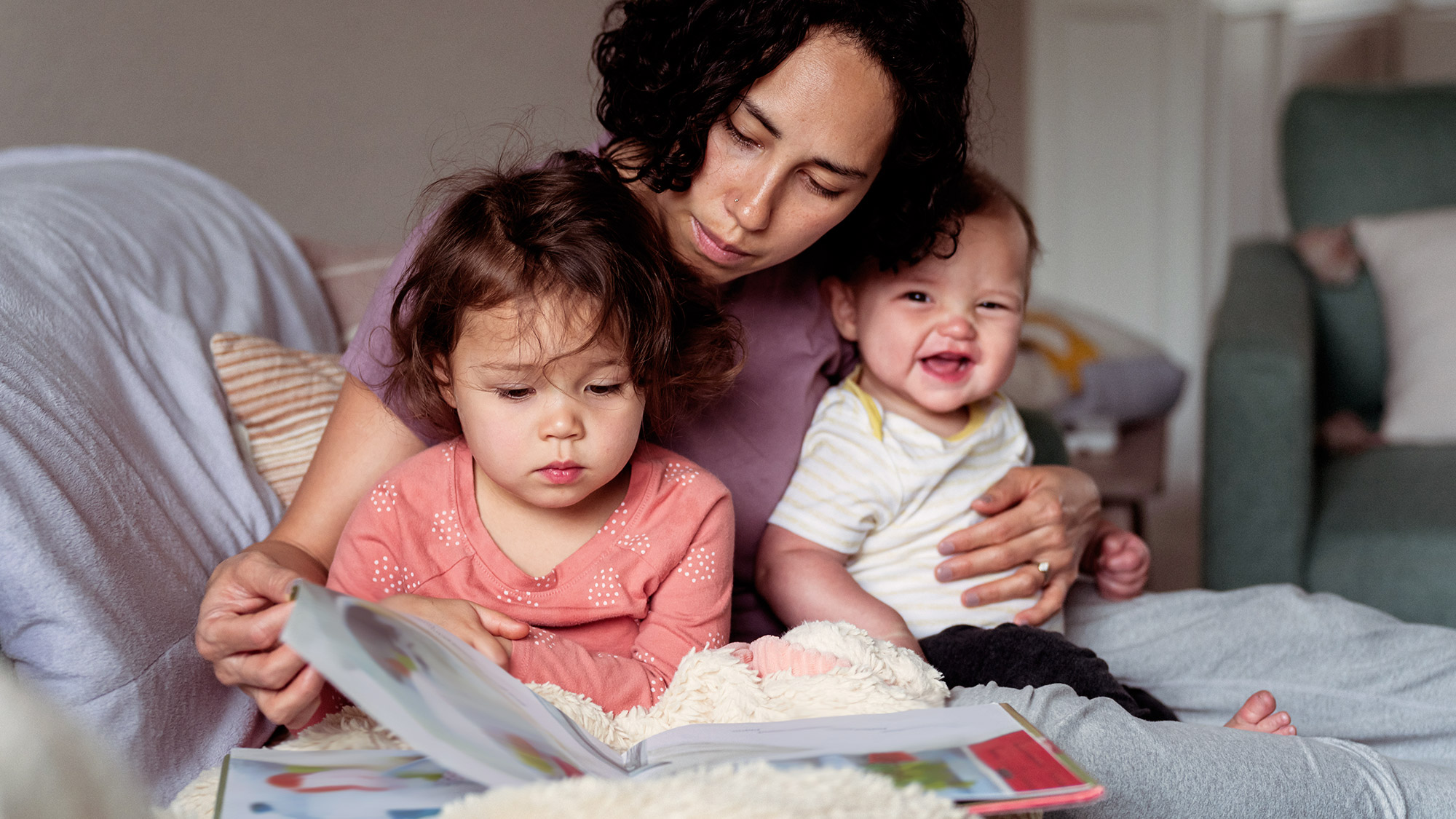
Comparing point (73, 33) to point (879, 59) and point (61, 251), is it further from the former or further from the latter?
point (879, 59)

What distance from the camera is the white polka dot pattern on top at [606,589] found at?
1.00 meters

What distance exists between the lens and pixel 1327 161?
97.7 inches

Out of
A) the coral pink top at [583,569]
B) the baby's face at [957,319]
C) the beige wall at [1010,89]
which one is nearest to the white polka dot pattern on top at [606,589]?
the coral pink top at [583,569]

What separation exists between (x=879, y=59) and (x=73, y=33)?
1.22 meters

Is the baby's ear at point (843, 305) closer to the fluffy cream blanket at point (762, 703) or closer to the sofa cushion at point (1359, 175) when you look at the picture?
the fluffy cream blanket at point (762, 703)

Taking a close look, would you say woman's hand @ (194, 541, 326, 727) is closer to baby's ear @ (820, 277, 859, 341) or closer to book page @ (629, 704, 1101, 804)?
book page @ (629, 704, 1101, 804)

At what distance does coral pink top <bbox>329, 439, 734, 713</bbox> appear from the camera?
0.97m

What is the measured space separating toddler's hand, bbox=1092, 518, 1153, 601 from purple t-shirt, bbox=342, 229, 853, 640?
0.40m

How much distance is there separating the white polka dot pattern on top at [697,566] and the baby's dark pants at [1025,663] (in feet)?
0.86

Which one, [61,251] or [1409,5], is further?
[1409,5]


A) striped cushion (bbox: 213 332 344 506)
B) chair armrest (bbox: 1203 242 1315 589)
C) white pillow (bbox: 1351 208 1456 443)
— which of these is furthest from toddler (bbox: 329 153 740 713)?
white pillow (bbox: 1351 208 1456 443)

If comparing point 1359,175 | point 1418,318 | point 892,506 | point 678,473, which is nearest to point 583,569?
point 678,473

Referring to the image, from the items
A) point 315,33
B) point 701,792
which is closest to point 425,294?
point 701,792

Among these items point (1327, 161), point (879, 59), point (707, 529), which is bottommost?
point (707, 529)
